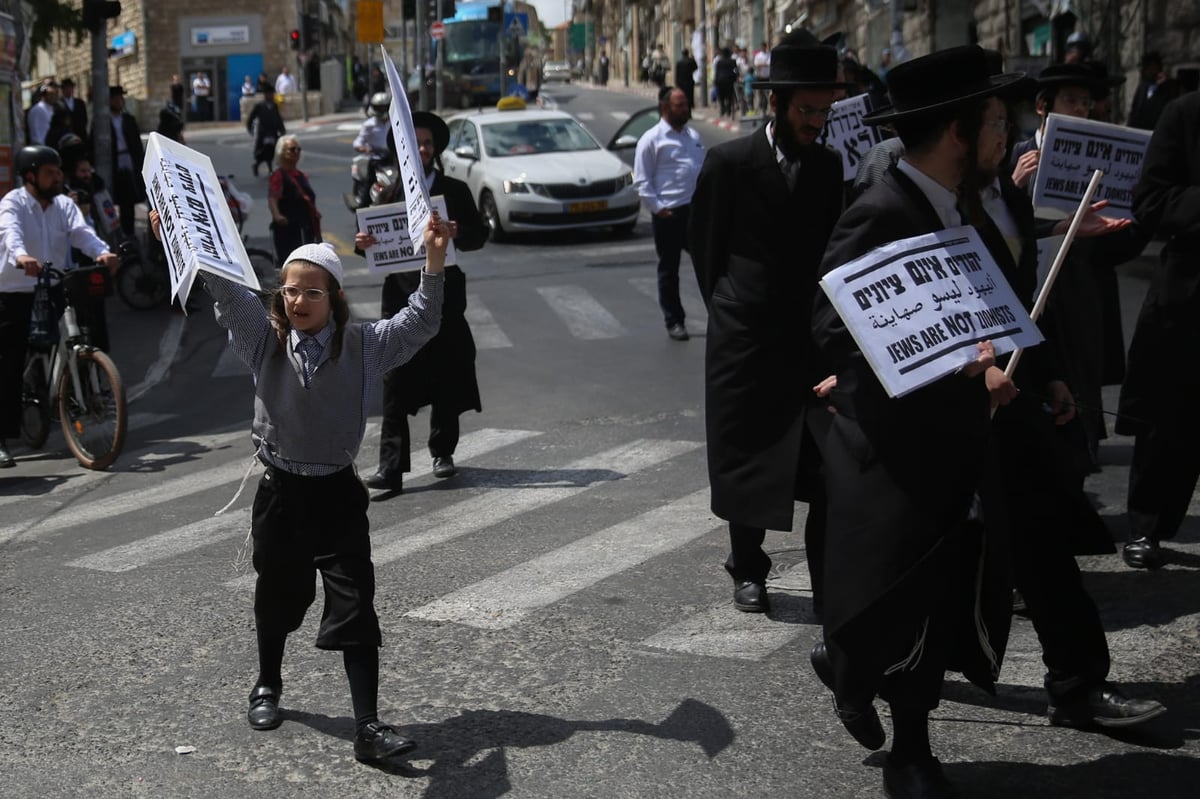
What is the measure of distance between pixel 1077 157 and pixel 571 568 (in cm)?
260

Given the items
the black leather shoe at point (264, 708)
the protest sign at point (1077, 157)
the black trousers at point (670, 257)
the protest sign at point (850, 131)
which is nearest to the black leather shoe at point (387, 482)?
the protest sign at point (850, 131)

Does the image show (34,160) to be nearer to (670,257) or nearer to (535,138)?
(670,257)

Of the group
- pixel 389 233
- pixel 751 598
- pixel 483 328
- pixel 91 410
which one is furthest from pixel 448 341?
pixel 483 328

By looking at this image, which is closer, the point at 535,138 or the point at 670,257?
the point at 670,257

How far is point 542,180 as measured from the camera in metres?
20.1

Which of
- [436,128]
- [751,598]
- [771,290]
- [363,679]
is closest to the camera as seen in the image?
[363,679]

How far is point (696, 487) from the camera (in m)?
8.36

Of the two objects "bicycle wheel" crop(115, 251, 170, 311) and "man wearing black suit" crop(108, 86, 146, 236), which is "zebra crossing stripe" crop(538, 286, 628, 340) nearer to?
"bicycle wheel" crop(115, 251, 170, 311)

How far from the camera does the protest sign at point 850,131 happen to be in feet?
26.1

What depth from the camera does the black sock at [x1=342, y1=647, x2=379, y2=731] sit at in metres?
4.66

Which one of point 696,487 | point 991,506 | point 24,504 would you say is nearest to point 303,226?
point 24,504

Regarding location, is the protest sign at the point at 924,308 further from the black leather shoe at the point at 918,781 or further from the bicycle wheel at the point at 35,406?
the bicycle wheel at the point at 35,406

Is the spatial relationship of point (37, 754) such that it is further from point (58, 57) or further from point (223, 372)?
point (58, 57)

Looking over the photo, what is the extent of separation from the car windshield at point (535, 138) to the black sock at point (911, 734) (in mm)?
17453
